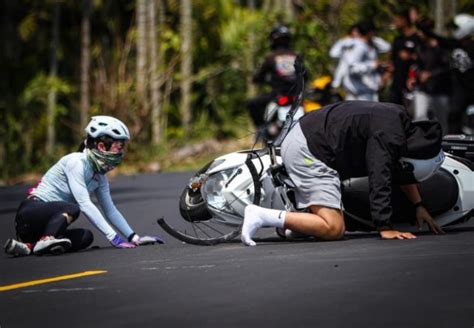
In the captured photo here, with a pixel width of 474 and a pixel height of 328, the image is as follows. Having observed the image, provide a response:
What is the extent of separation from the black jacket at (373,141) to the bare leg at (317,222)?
31 centimetres

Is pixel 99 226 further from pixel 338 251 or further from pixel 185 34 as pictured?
pixel 185 34

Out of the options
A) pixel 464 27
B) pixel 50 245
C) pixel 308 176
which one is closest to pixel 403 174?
pixel 308 176

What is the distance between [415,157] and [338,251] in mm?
1088

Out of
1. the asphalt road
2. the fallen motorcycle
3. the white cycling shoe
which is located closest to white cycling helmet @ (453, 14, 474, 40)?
the fallen motorcycle

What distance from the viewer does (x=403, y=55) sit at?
22.7 m

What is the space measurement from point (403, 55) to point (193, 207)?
1100cm

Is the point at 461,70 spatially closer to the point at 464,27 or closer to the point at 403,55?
the point at 403,55

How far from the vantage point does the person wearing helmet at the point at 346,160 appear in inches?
441

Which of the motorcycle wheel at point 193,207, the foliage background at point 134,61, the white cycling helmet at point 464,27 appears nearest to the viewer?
the motorcycle wheel at point 193,207

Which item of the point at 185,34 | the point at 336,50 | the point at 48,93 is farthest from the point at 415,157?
the point at 48,93

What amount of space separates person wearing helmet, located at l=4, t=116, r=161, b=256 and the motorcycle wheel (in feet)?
1.50

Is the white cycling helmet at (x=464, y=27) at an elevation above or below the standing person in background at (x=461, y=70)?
above

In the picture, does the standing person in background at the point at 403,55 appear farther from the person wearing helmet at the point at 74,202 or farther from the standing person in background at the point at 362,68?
the person wearing helmet at the point at 74,202

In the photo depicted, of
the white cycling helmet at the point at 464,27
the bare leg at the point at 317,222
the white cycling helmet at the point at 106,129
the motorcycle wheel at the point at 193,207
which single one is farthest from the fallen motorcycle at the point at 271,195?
the white cycling helmet at the point at 464,27
